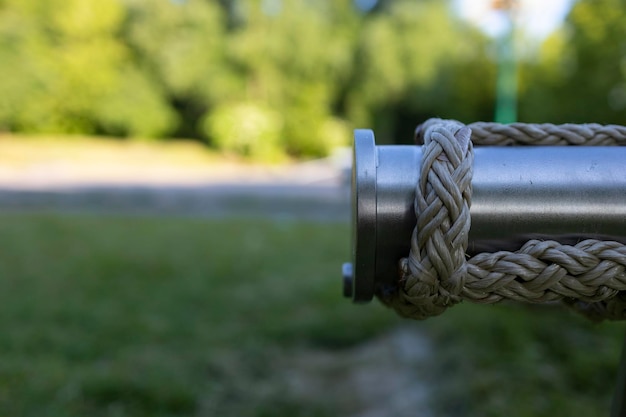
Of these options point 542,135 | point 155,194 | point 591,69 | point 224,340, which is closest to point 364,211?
point 542,135

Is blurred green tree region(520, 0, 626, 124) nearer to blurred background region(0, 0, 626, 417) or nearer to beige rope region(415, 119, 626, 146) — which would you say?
blurred background region(0, 0, 626, 417)

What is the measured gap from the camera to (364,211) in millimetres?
600

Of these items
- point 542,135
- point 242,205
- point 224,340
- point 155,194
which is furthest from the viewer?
point 155,194

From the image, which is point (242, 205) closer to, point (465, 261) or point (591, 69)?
point (591, 69)

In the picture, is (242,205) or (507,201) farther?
(242,205)

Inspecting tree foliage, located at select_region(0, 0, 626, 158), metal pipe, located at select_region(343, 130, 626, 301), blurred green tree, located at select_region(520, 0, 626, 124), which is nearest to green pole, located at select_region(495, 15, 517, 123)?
tree foliage, located at select_region(0, 0, 626, 158)

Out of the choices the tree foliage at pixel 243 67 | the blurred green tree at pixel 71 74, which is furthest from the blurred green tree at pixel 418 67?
the blurred green tree at pixel 71 74

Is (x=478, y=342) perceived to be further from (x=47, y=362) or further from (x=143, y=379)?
(x=47, y=362)

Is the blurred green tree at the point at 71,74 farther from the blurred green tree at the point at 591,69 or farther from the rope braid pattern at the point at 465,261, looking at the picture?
the rope braid pattern at the point at 465,261

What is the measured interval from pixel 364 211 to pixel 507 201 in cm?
17

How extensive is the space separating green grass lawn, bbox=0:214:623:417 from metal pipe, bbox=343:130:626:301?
1.57 m

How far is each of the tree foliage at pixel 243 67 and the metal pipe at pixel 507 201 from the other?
20.1 m

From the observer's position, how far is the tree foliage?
20172 mm

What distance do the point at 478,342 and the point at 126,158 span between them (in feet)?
59.3
